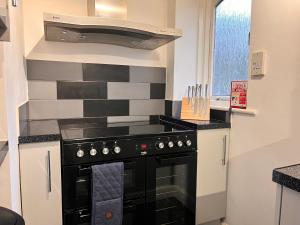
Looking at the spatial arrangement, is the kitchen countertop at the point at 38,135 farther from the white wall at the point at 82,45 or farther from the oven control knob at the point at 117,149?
the white wall at the point at 82,45

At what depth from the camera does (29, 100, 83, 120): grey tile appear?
1.83 metres

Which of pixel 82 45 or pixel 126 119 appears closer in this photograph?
pixel 82 45

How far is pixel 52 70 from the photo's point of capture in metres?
1.86

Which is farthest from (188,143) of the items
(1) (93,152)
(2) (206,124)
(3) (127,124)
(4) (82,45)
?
(4) (82,45)

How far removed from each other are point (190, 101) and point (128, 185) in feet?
2.95

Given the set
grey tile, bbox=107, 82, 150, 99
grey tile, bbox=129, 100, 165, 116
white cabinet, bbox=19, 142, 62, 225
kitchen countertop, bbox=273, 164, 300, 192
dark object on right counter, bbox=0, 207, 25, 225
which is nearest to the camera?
dark object on right counter, bbox=0, 207, 25, 225

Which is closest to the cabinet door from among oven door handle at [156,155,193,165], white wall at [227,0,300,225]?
white wall at [227,0,300,225]

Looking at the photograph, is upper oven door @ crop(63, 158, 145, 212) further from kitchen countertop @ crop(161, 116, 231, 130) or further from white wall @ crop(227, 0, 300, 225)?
white wall @ crop(227, 0, 300, 225)

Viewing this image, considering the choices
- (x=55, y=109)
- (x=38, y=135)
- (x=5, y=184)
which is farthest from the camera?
(x=55, y=109)

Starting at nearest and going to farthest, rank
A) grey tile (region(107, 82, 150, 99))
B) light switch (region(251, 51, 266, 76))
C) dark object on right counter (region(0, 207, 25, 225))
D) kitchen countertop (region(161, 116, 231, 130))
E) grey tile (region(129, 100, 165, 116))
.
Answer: dark object on right counter (region(0, 207, 25, 225)) → light switch (region(251, 51, 266, 76)) → kitchen countertop (region(161, 116, 231, 130)) → grey tile (region(107, 82, 150, 99)) → grey tile (region(129, 100, 165, 116))

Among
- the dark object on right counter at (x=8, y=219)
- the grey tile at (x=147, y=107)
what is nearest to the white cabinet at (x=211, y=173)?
the grey tile at (x=147, y=107)

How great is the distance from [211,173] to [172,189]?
33 cm

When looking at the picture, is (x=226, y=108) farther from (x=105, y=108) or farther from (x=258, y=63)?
(x=105, y=108)

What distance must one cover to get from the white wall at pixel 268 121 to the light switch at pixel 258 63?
1.3 inches
